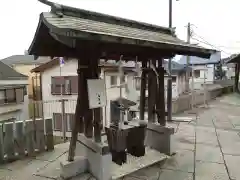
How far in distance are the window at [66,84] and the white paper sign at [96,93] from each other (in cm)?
1267

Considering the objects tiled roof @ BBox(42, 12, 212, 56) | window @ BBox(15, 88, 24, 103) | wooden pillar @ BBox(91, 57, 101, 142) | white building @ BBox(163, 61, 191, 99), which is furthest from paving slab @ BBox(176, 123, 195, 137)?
window @ BBox(15, 88, 24, 103)

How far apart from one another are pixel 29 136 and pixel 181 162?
3.75 m

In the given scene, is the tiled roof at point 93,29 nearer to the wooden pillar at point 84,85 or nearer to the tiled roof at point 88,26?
the tiled roof at point 88,26

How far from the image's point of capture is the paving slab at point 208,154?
16.2ft

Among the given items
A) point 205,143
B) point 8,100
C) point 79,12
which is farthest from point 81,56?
point 8,100

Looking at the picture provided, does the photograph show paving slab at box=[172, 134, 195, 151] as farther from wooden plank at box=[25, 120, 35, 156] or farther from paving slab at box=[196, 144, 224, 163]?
wooden plank at box=[25, 120, 35, 156]

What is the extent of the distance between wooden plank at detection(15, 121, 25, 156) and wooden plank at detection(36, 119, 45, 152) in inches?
14.1

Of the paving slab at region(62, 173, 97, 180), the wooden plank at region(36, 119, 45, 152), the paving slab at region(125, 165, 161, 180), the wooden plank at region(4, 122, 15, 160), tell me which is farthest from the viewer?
the wooden plank at region(36, 119, 45, 152)

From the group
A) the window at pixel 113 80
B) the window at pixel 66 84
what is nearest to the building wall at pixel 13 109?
the window at pixel 66 84

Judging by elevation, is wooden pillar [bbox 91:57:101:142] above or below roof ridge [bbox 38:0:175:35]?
below

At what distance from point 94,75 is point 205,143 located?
4263 millimetres

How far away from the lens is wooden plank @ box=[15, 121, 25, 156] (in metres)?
4.88

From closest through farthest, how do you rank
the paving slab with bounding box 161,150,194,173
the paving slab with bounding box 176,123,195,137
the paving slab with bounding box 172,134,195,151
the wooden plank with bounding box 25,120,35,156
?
the paving slab with bounding box 161,150,194,173 → the wooden plank with bounding box 25,120,35,156 → the paving slab with bounding box 172,134,195,151 → the paving slab with bounding box 176,123,195,137

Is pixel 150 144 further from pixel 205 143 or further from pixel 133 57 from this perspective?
pixel 133 57
